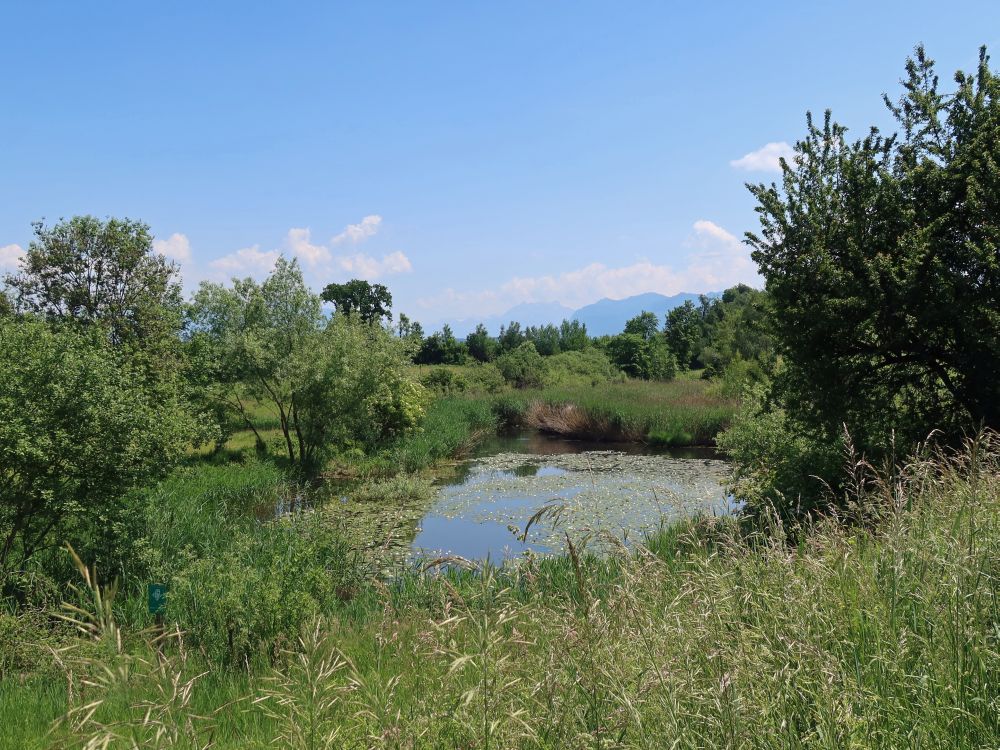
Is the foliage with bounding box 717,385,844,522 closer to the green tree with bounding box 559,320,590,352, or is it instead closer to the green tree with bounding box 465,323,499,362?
the green tree with bounding box 465,323,499,362

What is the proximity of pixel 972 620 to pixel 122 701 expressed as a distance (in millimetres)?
3626

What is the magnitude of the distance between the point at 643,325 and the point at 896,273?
175ft

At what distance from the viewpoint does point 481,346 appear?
178ft

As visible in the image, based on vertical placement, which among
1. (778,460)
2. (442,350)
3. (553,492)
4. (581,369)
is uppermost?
(442,350)

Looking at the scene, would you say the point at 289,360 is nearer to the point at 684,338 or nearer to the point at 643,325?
the point at 684,338

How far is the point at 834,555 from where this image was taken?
294 centimetres

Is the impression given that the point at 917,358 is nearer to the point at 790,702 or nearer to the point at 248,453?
the point at 790,702

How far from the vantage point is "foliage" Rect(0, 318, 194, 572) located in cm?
680

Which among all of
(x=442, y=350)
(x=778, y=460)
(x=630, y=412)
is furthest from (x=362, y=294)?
(x=778, y=460)

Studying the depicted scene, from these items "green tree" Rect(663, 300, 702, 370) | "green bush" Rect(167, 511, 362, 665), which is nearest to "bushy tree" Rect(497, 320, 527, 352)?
"green tree" Rect(663, 300, 702, 370)

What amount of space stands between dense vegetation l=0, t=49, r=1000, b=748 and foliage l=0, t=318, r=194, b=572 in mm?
35

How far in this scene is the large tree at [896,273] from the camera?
26.7ft

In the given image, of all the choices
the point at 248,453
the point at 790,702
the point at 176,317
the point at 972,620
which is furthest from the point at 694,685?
the point at 176,317

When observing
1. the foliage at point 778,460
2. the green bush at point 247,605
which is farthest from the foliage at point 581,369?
the green bush at point 247,605
